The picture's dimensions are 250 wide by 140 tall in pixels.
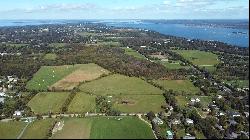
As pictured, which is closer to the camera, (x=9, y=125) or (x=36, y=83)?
(x=9, y=125)

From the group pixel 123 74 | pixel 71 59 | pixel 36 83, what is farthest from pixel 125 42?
pixel 36 83

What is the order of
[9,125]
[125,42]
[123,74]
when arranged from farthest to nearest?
[125,42] → [123,74] → [9,125]

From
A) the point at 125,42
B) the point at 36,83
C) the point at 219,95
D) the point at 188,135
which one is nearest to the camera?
the point at 188,135

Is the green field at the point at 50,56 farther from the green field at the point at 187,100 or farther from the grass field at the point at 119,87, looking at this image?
the green field at the point at 187,100

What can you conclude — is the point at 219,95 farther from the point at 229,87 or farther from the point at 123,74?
the point at 123,74

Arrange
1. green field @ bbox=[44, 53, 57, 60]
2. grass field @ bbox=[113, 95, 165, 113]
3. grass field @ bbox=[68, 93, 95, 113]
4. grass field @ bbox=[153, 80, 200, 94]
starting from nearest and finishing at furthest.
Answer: grass field @ bbox=[68, 93, 95, 113] < grass field @ bbox=[113, 95, 165, 113] < grass field @ bbox=[153, 80, 200, 94] < green field @ bbox=[44, 53, 57, 60]

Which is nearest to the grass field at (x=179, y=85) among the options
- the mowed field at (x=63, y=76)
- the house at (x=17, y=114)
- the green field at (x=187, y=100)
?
the green field at (x=187, y=100)

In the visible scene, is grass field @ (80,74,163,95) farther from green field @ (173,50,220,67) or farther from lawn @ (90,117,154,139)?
green field @ (173,50,220,67)

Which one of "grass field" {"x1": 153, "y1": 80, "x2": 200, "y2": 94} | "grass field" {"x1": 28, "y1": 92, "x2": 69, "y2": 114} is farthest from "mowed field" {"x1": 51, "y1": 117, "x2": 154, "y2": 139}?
"grass field" {"x1": 153, "y1": 80, "x2": 200, "y2": 94}
